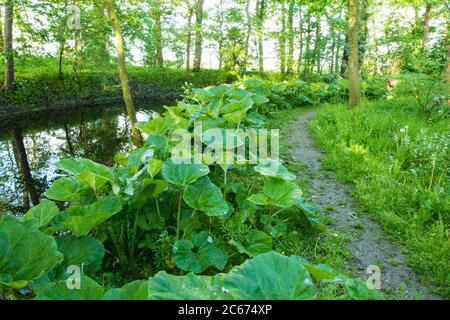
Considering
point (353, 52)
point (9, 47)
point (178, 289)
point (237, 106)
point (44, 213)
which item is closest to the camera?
point (178, 289)

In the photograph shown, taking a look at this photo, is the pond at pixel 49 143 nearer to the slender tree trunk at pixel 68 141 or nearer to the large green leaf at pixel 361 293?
the slender tree trunk at pixel 68 141

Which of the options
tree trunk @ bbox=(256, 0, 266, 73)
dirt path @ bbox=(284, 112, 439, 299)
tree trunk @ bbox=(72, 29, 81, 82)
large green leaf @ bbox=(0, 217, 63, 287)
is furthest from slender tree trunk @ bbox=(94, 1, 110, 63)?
large green leaf @ bbox=(0, 217, 63, 287)

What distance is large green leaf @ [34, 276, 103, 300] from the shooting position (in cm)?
151

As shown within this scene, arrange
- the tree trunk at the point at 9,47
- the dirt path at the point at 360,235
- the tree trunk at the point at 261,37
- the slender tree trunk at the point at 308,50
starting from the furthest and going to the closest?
the tree trunk at the point at 261,37 < the slender tree trunk at the point at 308,50 < the tree trunk at the point at 9,47 < the dirt path at the point at 360,235

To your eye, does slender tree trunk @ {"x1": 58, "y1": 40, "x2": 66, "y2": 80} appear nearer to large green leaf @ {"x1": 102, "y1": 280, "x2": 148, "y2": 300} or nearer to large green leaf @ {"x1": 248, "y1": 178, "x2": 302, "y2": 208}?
large green leaf @ {"x1": 248, "y1": 178, "x2": 302, "y2": 208}

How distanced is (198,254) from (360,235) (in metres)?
1.79

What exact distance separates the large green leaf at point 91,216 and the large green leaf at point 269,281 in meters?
1.09

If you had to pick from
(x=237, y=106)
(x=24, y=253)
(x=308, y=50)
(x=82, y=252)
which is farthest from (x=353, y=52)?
(x=308, y=50)

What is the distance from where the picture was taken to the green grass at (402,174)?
10.3 ft

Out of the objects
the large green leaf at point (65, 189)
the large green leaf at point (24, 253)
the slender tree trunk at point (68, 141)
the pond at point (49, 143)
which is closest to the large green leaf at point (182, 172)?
the large green leaf at point (65, 189)

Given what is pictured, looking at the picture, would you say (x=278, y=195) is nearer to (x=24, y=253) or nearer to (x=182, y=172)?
(x=182, y=172)

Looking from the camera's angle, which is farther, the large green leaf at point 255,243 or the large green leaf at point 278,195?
the large green leaf at point 278,195

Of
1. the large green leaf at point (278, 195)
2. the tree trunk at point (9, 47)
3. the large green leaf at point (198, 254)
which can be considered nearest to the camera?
the large green leaf at point (198, 254)

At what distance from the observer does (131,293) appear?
4.83ft
